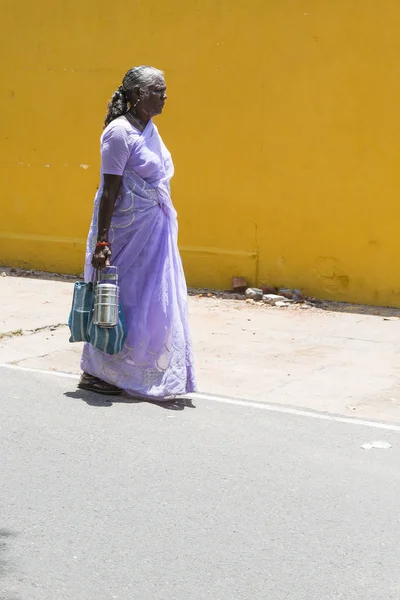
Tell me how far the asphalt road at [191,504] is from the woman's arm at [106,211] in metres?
0.84

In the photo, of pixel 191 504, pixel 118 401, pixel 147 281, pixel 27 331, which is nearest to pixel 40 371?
pixel 118 401

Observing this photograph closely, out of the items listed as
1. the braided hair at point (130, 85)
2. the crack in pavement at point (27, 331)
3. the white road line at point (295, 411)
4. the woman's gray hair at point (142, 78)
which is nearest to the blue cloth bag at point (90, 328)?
the white road line at point (295, 411)

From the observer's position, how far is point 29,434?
221 inches

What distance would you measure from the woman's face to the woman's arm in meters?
0.41

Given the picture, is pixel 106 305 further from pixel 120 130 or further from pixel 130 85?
pixel 130 85

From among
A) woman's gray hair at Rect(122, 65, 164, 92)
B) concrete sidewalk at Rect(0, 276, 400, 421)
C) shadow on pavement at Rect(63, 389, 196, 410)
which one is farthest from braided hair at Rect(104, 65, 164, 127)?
concrete sidewalk at Rect(0, 276, 400, 421)

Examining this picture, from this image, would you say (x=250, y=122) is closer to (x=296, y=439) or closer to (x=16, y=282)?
(x=16, y=282)

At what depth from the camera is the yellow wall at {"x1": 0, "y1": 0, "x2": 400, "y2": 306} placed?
30.1 feet

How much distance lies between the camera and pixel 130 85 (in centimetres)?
618

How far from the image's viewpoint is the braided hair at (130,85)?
6.13 m

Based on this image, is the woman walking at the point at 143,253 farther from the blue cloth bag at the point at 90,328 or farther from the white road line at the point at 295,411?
the white road line at the point at 295,411

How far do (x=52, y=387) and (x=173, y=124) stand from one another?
164 inches

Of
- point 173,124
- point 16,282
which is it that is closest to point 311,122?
point 173,124

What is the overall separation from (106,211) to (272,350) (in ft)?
7.50
